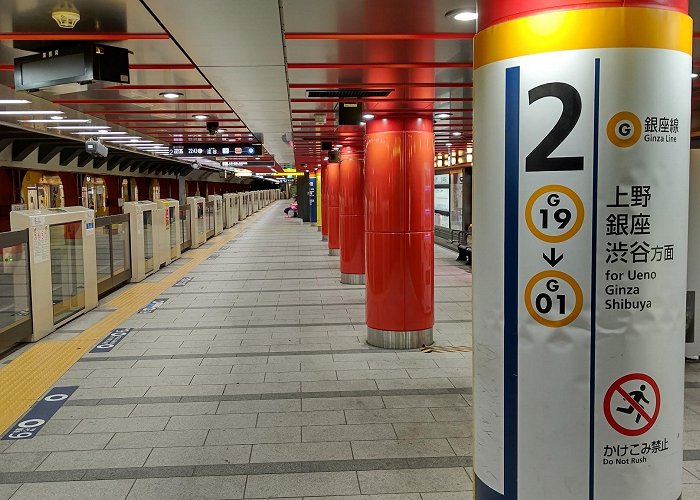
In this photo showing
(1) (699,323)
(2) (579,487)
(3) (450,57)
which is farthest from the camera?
(1) (699,323)

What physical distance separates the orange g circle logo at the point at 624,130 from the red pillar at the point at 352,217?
1055 centimetres

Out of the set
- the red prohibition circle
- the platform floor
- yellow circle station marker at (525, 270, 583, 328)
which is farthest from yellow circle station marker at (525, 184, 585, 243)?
the platform floor

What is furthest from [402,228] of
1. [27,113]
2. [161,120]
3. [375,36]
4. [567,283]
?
[27,113]

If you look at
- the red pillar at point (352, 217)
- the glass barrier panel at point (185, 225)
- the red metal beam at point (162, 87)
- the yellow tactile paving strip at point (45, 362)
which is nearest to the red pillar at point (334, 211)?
the red pillar at point (352, 217)

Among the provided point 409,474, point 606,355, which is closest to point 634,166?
point 606,355

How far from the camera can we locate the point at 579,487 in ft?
7.11

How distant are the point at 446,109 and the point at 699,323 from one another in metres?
3.68

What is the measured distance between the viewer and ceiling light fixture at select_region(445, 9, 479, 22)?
371cm

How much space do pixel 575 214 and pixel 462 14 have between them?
215 centimetres

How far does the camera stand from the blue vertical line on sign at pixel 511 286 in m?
2.13

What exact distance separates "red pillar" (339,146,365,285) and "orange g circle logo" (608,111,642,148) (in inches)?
415

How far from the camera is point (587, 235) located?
2.05 m

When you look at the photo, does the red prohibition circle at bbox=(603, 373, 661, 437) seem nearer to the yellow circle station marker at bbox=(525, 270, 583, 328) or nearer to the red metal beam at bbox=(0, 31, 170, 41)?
the yellow circle station marker at bbox=(525, 270, 583, 328)

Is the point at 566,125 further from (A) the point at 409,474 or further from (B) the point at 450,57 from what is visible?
(B) the point at 450,57
